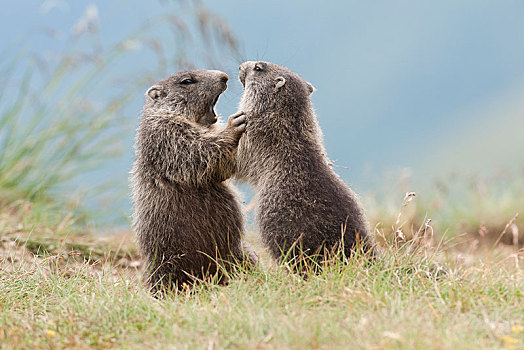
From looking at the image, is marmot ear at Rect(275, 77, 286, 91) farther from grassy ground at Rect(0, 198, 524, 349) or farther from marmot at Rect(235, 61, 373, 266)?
grassy ground at Rect(0, 198, 524, 349)

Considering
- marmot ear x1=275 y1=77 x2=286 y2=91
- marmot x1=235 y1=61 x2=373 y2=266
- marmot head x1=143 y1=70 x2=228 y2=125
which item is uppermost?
marmot ear x1=275 y1=77 x2=286 y2=91

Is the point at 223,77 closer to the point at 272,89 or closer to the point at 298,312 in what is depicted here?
the point at 272,89

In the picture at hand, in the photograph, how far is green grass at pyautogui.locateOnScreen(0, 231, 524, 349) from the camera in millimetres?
3521

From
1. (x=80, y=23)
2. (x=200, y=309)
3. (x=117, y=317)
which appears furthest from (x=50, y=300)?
(x=80, y=23)

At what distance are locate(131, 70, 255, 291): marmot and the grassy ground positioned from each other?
42cm

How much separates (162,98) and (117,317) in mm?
2351

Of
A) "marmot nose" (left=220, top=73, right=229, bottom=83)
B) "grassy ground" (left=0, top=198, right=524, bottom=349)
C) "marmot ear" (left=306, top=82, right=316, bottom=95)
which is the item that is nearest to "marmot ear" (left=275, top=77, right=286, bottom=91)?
"marmot ear" (left=306, top=82, right=316, bottom=95)

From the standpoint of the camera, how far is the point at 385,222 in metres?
9.51

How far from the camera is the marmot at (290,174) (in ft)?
15.8

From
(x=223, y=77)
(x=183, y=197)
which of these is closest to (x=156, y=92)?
(x=223, y=77)

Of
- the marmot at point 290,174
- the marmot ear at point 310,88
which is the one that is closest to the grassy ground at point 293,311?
the marmot at point 290,174

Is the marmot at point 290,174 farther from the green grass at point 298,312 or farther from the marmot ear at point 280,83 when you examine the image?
the green grass at point 298,312

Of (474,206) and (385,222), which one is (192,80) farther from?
(474,206)

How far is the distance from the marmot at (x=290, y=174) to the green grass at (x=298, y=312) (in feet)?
0.93
